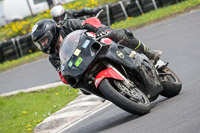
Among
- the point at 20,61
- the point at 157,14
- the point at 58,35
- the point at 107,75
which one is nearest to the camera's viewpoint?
the point at 107,75

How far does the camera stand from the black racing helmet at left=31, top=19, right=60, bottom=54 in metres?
6.73

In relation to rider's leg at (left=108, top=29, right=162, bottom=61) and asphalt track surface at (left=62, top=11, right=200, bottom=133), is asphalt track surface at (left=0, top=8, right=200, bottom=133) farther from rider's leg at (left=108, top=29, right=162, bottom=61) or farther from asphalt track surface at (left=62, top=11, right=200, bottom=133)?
rider's leg at (left=108, top=29, right=162, bottom=61)

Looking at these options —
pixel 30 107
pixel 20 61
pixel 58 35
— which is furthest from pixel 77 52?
pixel 20 61

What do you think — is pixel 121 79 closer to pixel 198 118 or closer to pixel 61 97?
pixel 198 118

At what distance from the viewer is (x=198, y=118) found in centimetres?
529

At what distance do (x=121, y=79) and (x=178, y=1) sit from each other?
15.5 metres

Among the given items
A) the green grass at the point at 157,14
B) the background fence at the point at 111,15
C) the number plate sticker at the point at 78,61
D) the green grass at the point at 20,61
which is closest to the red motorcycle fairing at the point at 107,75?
the number plate sticker at the point at 78,61

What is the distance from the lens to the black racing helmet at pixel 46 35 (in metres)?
6.73

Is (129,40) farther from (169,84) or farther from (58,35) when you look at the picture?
(58,35)

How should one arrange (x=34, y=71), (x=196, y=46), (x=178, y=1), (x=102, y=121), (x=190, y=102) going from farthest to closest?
(x=178, y=1)
(x=34, y=71)
(x=196, y=46)
(x=102, y=121)
(x=190, y=102)

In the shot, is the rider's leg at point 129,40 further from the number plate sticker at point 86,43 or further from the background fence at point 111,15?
the background fence at point 111,15

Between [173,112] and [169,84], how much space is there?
1.22m

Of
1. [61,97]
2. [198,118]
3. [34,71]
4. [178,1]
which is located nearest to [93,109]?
[61,97]

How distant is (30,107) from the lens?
34.9 ft
